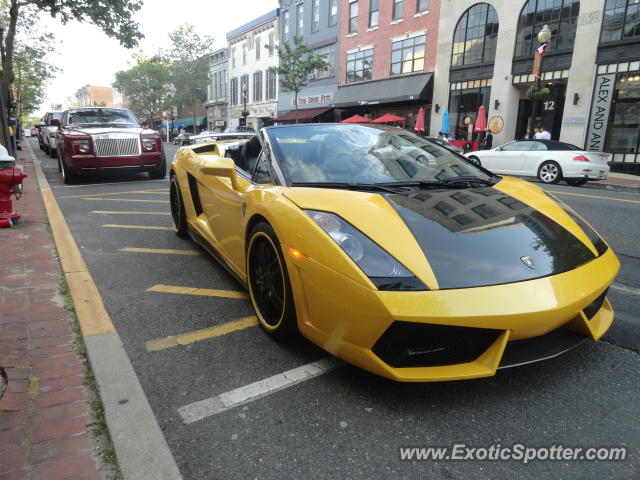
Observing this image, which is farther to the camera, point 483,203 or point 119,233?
point 119,233

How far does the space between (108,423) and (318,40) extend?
116ft

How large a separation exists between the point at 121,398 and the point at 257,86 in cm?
4536

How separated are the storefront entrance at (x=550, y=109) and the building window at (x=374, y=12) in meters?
11.2

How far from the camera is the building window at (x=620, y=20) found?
54.6ft

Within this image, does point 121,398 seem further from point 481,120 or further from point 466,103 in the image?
point 466,103

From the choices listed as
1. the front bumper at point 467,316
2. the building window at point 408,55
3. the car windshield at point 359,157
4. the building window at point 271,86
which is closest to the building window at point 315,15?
the building window at point 271,86

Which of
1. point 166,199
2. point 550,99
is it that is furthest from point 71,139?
point 550,99

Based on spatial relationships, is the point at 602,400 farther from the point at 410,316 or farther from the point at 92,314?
the point at 92,314

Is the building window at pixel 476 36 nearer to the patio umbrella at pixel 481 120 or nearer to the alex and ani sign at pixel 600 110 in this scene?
the patio umbrella at pixel 481 120

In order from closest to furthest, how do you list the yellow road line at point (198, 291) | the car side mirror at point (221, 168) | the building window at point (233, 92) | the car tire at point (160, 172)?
the car side mirror at point (221, 168) < the yellow road line at point (198, 291) < the car tire at point (160, 172) < the building window at point (233, 92)

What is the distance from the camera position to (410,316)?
1847 mm

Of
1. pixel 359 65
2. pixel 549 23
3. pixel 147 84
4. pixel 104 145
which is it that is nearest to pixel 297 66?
pixel 359 65

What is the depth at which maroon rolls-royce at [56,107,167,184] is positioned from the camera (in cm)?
949

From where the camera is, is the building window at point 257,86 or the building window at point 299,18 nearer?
the building window at point 299,18
